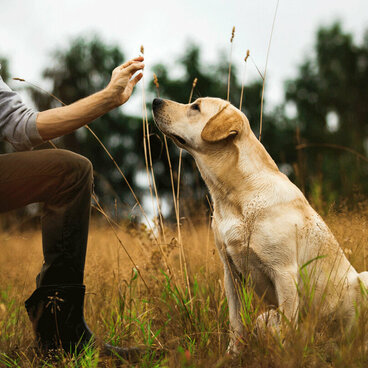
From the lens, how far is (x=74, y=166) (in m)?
2.63

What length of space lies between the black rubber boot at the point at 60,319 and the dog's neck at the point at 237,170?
3.39 feet

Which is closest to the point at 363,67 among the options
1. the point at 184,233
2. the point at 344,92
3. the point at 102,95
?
the point at 344,92

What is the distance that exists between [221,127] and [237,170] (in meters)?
0.29

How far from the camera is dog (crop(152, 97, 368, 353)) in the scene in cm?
A: 271

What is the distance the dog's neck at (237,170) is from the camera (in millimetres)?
2935

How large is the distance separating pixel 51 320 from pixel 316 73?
27.9 metres

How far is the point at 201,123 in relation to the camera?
3.20 metres

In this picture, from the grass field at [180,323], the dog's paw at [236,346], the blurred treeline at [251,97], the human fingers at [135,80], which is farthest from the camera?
the blurred treeline at [251,97]

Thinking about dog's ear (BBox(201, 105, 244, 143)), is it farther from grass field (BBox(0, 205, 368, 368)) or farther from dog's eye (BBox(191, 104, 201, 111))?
grass field (BBox(0, 205, 368, 368))

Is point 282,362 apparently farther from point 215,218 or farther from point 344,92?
point 344,92

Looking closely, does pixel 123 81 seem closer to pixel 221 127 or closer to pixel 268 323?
pixel 221 127

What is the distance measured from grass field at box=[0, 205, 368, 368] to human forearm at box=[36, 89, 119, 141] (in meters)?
0.94

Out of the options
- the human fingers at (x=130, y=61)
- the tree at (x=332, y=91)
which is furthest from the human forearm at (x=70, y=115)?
the tree at (x=332, y=91)

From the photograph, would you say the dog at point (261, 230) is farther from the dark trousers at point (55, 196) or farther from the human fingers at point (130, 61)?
the dark trousers at point (55, 196)
